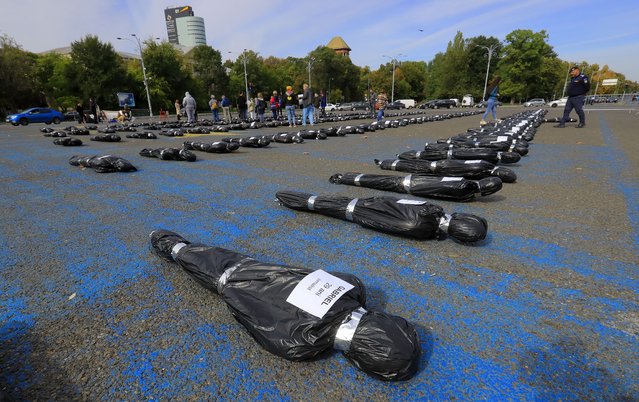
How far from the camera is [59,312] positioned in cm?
194

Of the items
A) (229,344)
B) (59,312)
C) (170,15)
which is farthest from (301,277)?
(170,15)

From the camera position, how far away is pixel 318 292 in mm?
1547

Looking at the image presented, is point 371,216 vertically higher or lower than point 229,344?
higher

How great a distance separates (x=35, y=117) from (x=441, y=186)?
3400cm

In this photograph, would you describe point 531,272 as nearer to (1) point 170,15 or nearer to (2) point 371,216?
(2) point 371,216

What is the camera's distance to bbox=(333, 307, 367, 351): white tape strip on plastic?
4.65 ft

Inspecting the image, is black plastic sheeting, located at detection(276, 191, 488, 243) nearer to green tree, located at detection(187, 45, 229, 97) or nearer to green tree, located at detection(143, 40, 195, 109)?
green tree, located at detection(143, 40, 195, 109)

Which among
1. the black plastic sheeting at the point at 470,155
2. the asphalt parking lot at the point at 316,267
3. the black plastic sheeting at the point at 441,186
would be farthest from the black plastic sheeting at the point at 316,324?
the black plastic sheeting at the point at 470,155

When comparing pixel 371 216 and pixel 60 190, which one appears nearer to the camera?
pixel 371 216

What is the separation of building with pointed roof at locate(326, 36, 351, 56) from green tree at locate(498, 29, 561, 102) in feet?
193

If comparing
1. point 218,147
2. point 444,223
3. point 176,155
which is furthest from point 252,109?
point 444,223

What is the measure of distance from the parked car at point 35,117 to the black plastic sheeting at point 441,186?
32495 mm

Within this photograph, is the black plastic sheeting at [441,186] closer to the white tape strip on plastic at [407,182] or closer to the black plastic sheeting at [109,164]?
the white tape strip on plastic at [407,182]

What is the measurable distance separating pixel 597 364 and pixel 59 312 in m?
3.05
